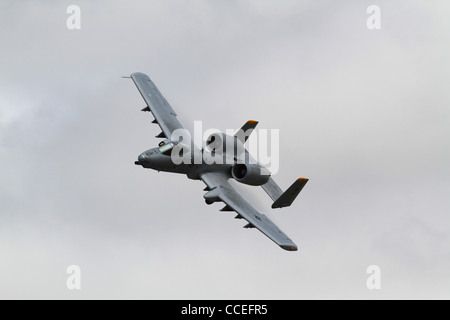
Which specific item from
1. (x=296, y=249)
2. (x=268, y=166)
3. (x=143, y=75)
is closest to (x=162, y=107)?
(x=143, y=75)

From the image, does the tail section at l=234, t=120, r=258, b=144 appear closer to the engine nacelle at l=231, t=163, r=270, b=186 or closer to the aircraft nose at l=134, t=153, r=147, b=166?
the engine nacelle at l=231, t=163, r=270, b=186

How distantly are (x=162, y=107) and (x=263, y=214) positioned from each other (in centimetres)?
1535

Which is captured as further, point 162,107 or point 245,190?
point 162,107

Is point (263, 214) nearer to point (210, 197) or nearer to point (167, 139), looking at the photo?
point (210, 197)

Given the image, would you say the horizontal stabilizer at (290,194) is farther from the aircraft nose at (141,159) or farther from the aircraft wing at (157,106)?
the aircraft wing at (157,106)

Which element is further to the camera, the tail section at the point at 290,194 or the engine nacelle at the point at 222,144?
the engine nacelle at the point at 222,144

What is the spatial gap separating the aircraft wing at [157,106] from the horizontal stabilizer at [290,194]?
36.9 feet

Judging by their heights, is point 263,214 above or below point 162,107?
below

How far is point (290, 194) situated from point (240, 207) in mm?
4354

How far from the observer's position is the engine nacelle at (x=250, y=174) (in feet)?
262

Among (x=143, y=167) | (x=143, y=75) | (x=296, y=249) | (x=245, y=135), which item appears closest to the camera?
(x=296, y=249)

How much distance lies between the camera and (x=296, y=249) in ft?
242

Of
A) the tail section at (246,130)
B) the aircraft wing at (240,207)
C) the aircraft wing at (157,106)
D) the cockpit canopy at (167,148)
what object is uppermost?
the aircraft wing at (157,106)

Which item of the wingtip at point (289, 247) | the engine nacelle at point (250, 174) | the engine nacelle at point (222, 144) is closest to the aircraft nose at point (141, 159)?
the engine nacelle at point (222, 144)
